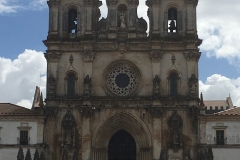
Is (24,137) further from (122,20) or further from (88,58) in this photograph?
(122,20)

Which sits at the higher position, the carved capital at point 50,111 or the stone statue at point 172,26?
the stone statue at point 172,26

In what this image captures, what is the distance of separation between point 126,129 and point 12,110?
Result: 11064mm

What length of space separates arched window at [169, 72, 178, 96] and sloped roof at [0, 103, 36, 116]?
13.2 metres

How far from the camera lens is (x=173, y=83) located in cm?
4934

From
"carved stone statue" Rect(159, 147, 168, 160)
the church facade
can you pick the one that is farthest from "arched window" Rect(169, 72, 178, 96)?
"carved stone statue" Rect(159, 147, 168, 160)

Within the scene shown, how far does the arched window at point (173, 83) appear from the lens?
161 ft

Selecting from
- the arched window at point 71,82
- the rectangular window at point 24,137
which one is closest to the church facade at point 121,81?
the arched window at point 71,82

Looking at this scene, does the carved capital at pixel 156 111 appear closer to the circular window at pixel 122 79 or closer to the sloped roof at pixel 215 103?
the circular window at pixel 122 79

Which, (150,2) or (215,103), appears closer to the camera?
(150,2)

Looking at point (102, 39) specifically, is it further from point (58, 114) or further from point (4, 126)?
point (4, 126)

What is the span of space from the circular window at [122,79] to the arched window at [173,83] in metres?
3.16

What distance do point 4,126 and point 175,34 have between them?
18.6 metres

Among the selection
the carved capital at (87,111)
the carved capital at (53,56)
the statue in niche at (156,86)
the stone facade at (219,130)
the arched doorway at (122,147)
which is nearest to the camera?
the stone facade at (219,130)

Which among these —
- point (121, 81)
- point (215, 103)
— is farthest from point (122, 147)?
point (215, 103)
